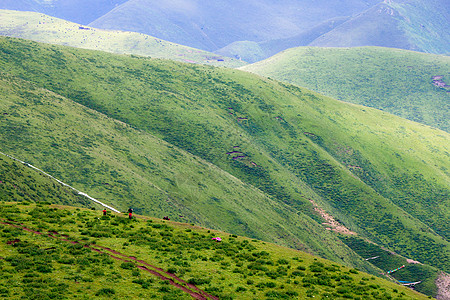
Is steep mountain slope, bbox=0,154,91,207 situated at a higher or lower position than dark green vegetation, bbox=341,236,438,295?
higher

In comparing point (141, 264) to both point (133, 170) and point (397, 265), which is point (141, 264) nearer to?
point (133, 170)

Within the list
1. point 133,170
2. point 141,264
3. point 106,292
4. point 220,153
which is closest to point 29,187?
point 133,170

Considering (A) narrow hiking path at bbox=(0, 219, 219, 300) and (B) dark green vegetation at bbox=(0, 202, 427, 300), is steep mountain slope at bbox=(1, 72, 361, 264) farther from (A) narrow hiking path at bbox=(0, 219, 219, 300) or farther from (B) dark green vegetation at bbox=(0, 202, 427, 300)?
(A) narrow hiking path at bbox=(0, 219, 219, 300)

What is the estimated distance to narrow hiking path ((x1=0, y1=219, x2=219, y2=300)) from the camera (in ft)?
102

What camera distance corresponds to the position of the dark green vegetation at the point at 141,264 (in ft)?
93.3

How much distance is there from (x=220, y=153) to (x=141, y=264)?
109091 millimetres

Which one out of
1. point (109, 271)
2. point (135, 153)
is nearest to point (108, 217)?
point (109, 271)

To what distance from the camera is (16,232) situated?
33.9 metres

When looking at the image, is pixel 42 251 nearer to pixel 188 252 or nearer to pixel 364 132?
pixel 188 252

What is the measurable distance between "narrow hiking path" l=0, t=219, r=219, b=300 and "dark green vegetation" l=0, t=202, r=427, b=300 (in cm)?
9

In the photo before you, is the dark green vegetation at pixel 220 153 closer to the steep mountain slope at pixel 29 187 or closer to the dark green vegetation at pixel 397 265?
the dark green vegetation at pixel 397 265

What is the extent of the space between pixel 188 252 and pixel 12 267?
1521 centimetres

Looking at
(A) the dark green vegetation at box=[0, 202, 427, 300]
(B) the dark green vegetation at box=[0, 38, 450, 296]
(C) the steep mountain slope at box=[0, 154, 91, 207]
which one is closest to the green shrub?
(A) the dark green vegetation at box=[0, 202, 427, 300]

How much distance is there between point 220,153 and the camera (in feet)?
468
